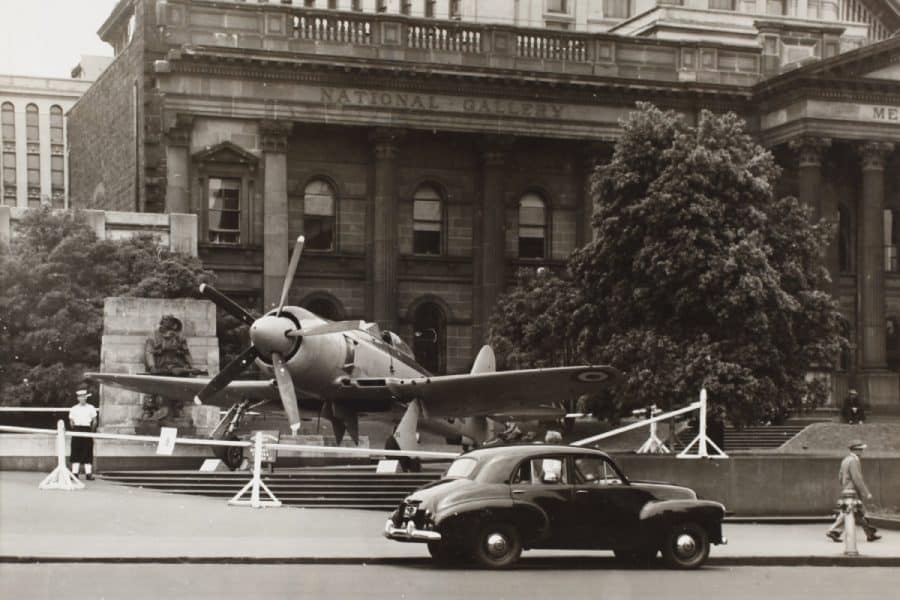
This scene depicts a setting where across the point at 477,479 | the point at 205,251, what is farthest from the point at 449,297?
the point at 477,479

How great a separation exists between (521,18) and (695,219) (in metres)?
38.9

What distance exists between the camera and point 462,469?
21328mm

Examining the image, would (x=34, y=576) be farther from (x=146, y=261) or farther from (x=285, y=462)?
(x=146, y=261)

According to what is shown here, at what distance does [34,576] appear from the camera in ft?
59.2

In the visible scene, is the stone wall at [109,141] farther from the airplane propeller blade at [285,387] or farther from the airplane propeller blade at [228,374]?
the airplane propeller blade at [285,387]

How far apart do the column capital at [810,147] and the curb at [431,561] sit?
39973 mm

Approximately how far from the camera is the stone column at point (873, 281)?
60.8 m

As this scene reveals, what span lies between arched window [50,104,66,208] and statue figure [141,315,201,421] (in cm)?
6918

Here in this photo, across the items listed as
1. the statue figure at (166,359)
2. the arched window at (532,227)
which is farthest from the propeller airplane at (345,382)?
the arched window at (532,227)

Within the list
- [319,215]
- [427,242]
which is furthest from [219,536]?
[427,242]

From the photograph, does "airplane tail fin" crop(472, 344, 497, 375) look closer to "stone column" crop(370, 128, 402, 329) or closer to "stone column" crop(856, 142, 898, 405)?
"stone column" crop(370, 128, 402, 329)

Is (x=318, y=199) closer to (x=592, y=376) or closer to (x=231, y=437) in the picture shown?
(x=231, y=437)

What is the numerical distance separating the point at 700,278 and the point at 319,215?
27194mm

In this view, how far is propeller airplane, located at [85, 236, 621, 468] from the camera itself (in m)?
32.5
